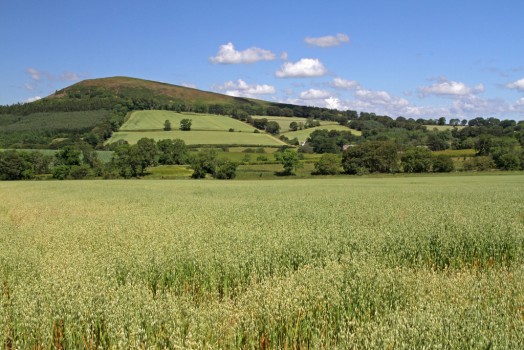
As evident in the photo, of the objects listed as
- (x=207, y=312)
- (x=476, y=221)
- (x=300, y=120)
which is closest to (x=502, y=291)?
(x=207, y=312)

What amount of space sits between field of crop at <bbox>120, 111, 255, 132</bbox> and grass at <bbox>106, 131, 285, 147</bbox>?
6597 millimetres

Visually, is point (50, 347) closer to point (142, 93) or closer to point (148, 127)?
point (148, 127)

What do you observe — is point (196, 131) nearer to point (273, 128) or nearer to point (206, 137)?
point (206, 137)

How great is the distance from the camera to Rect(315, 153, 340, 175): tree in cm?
8431

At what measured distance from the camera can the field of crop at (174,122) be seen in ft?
436

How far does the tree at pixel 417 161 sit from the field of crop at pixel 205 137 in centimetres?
4142

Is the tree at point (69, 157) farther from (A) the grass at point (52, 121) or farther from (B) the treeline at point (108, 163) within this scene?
(A) the grass at point (52, 121)

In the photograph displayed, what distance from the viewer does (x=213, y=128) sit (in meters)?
136

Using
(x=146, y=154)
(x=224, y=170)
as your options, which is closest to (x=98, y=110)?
(x=146, y=154)

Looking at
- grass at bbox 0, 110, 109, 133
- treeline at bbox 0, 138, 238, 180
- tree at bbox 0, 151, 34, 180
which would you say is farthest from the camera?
grass at bbox 0, 110, 109, 133

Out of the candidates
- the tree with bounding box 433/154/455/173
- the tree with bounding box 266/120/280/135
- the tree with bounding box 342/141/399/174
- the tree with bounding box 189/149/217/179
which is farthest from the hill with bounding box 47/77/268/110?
the tree with bounding box 433/154/455/173

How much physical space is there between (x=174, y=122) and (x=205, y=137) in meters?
23.7

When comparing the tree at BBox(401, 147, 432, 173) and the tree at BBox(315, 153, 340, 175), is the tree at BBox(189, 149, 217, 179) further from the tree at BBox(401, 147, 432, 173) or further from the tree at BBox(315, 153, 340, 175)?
the tree at BBox(401, 147, 432, 173)

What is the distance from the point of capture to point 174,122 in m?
140
